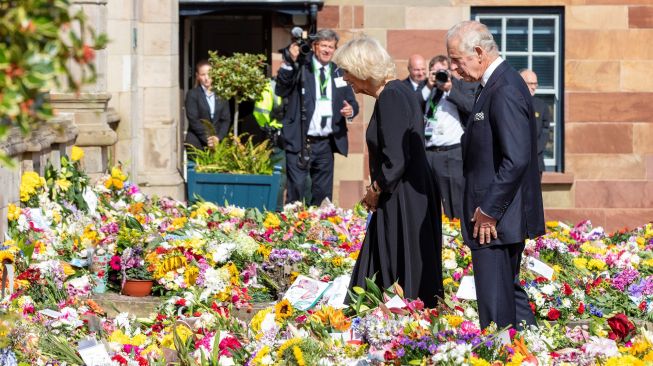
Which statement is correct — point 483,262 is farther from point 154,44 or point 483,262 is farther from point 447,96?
point 154,44

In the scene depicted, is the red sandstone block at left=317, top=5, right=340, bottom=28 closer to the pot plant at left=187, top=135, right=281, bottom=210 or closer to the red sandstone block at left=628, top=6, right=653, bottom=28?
the pot plant at left=187, top=135, right=281, bottom=210

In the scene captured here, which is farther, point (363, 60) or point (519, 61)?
point (519, 61)

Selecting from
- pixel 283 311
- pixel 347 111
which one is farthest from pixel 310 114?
pixel 283 311

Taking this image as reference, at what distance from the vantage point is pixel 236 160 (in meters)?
12.8

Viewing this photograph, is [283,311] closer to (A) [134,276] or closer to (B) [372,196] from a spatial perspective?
(B) [372,196]

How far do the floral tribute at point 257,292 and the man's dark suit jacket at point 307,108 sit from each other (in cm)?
145

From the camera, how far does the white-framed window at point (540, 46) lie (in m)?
14.7

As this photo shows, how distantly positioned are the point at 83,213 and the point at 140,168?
347 cm

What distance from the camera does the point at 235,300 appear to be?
25.6 ft

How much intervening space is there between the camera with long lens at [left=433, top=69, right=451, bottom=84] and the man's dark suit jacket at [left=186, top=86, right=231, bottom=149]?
256 cm

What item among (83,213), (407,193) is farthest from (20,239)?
(407,193)

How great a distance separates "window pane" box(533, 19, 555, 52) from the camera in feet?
48.5

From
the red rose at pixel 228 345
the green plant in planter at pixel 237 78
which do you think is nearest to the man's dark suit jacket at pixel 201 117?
the green plant in planter at pixel 237 78

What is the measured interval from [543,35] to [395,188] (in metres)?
8.12
